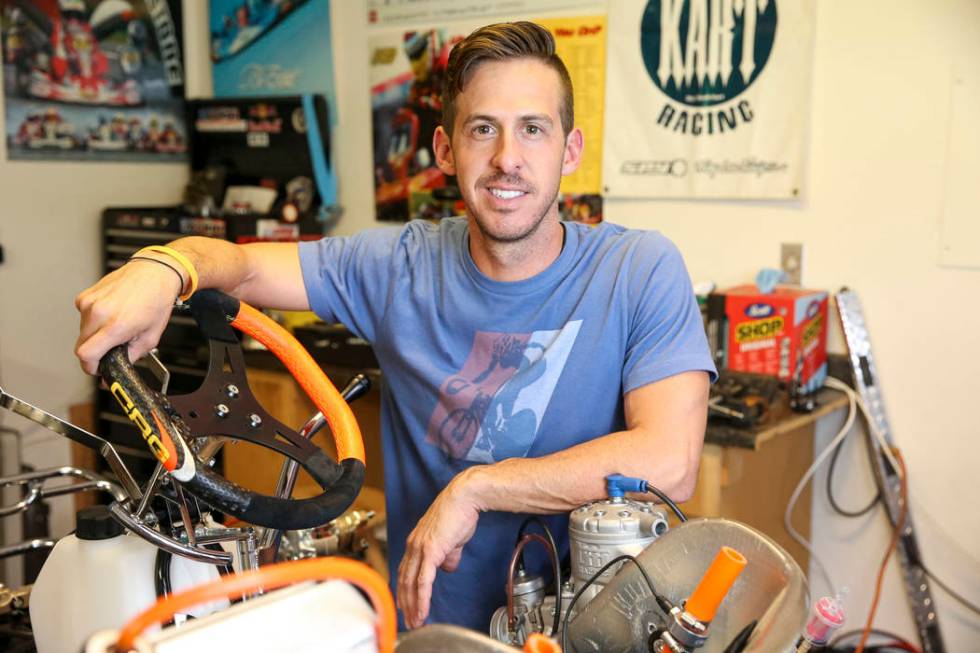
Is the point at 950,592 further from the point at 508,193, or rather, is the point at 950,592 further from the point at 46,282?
the point at 46,282

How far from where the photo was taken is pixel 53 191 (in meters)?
3.37

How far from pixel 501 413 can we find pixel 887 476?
141 centimetres

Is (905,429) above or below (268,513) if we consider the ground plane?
below

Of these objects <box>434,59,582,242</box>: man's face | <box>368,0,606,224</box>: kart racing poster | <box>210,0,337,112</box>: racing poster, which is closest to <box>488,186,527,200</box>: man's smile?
<box>434,59,582,242</box>: man's face

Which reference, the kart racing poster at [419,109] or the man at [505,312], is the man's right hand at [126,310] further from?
the kart racing poster at [419,109]

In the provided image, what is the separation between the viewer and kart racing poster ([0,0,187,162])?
325 cm

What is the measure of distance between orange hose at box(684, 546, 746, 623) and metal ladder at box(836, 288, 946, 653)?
5.68 feet

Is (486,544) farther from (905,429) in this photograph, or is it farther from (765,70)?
(765,70)

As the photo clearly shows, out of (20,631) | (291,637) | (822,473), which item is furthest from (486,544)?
(822,473)

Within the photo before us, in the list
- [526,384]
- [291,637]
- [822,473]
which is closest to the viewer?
[291,637]

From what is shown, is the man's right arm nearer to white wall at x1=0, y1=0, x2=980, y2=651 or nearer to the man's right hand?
the man's right hand

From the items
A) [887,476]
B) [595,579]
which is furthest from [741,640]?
[887,476]

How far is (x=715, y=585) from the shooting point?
829mm

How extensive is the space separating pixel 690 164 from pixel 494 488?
1.67 metres
